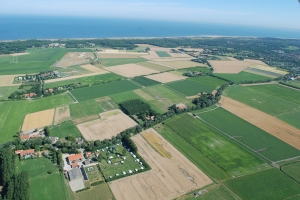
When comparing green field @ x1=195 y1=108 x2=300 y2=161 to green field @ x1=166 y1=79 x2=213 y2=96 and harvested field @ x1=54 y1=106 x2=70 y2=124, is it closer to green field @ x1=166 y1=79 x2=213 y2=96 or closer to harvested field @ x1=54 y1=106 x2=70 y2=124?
green field @ x1=166 y1=79 x2=213 y2=96

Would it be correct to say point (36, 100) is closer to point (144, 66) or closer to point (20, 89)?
point (20, 89)

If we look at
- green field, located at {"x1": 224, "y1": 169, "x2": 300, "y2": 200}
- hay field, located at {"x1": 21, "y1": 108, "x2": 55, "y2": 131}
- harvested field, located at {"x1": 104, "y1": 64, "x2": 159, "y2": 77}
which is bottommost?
green field, located at {"x1": 224, "y1": 169, "x2": 300, "y2": 200}

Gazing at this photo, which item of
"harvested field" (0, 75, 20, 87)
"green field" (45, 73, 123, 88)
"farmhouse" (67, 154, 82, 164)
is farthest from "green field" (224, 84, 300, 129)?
"harvested field" (0, 75, 20, 87)

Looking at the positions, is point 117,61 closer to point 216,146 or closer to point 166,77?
point 166,77

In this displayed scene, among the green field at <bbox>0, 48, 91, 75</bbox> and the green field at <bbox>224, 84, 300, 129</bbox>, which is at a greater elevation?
the green field at <bbox>0, 48, 91, 75</bbox>

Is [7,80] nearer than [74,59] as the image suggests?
Yes

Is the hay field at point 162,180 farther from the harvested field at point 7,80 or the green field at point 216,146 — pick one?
the harvested field at point 7,80

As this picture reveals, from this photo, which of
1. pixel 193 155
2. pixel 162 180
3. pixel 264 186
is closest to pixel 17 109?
pixel 162 180
